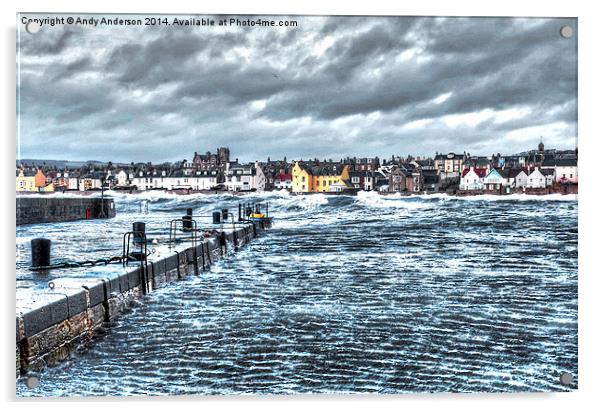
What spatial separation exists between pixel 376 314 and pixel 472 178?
4.57 feet

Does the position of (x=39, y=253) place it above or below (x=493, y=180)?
below

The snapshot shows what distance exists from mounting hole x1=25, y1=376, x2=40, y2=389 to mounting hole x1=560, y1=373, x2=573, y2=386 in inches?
149

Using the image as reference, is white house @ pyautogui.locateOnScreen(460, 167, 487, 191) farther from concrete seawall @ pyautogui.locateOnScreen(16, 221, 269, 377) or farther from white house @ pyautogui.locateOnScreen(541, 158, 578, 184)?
concrete seawall @ pyautogui.locateOnScreen(16, 221, 269, 377)

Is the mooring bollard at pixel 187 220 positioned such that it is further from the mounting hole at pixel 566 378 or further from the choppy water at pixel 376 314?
the mounting hole at pixel 566 378

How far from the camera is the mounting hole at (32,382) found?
4945 millimetres

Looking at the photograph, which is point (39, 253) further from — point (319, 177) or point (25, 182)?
point (319, 177)

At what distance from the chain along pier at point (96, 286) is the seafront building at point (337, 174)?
1.64 feet

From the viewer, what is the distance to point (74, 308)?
17.7ft

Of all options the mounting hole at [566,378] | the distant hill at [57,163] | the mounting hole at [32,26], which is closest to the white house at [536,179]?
the mounting hole at [566,378]

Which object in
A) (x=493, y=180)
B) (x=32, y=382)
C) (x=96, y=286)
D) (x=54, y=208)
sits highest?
(x=493, y=180)

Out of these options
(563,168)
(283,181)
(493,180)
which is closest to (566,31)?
(563,168)

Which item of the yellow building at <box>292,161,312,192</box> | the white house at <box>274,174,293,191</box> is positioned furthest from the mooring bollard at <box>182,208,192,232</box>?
the yellow building at <box>292,161,312,192</box>

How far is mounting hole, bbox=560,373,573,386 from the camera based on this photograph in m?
5.43
